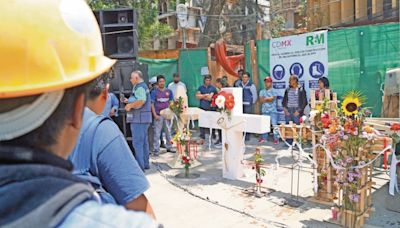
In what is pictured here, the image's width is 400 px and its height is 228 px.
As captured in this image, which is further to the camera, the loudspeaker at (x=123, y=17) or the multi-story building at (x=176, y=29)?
the multi-story building at (x=176, y=29)

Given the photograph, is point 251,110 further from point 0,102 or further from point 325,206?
point 0,102

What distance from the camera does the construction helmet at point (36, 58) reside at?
2.18ft

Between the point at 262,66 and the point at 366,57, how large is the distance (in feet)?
8.11

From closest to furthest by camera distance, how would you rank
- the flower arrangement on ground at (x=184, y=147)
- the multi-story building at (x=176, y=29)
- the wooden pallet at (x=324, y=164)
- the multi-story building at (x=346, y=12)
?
the wooden pallet at (x=324, y=164) < the flower arrangement on ground at (x=184, y=147) < the multi-story building at (x=346, y=12) < the multi-story building at (x=176, y=29)

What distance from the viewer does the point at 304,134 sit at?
15.9ft

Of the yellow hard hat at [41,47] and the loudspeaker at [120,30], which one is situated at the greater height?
the loudspeaker at [120,30]

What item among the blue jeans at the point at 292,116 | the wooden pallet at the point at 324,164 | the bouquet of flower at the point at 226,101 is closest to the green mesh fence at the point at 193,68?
the blue jeans at the point at 292,116

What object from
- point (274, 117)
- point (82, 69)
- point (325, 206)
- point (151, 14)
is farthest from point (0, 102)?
point (151, 14)

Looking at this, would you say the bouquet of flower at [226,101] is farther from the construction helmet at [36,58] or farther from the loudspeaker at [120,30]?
the construction helmet at [36,58]

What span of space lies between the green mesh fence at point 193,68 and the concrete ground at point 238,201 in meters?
4.30

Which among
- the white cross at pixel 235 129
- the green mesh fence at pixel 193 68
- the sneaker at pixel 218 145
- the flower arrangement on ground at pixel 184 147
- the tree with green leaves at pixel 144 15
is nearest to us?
the white cross at pixel 235 129

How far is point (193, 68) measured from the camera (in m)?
10.7

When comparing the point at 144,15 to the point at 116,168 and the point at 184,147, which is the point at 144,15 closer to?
the point at 184,147

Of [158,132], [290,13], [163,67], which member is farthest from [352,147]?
[290,13]
